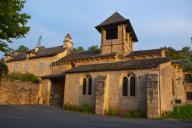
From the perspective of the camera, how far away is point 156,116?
18.7 metres

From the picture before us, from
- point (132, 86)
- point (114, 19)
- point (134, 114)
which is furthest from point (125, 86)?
point (114, 19)

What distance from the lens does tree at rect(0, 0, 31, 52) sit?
40.9ft

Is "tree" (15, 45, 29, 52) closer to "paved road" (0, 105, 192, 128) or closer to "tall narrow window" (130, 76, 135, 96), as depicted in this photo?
"tall narrow window" (130, 76, 135, 96)

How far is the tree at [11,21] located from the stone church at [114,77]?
10901mm

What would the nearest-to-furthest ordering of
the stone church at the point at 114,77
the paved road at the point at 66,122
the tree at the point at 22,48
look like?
the paved road at the point at 66,122, the stone church at the point at 114,77, the tree at the point at 22,48

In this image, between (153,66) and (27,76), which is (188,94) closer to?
(153,66)

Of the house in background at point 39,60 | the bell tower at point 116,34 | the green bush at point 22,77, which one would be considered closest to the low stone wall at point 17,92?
the green bush at point 22,77

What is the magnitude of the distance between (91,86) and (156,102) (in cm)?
784

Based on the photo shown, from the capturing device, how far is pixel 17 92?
26.0 m

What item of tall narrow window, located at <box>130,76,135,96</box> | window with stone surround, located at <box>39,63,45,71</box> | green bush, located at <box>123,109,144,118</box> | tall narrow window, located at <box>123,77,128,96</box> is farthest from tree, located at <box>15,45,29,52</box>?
green bush, located at <box>123,109,144,118</box>

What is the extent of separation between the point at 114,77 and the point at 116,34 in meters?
9.13

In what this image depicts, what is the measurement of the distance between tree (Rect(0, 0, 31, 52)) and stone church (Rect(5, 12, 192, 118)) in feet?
35.8

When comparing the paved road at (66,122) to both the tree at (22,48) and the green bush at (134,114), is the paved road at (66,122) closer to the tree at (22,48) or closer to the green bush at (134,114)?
the green bush at (134,114)

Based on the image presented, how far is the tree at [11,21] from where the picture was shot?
1248 cm
